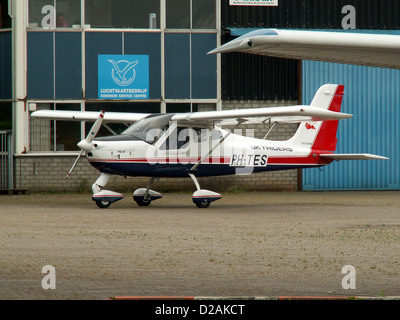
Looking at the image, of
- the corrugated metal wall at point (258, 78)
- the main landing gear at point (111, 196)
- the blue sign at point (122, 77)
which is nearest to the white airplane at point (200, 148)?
the main landing gear at point (111, 196)

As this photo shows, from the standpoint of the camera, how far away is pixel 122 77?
23.6 meters

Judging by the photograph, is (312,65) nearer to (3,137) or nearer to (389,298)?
(3,137)

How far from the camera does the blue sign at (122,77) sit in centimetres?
2359

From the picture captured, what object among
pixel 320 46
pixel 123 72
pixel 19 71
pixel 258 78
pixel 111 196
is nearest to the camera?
pixel 320 46

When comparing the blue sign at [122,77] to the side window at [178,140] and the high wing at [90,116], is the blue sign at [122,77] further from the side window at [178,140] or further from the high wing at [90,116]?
the side window at [178,140]

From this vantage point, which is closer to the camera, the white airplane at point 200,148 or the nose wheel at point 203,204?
the white airplane at point 200,148

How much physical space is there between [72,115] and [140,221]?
22.9ft

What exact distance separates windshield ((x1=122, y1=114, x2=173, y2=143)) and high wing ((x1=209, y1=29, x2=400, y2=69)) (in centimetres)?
1230

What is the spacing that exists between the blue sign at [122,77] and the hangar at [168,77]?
3 centimetres

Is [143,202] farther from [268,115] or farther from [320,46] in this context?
[320,46]

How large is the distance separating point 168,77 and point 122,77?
1.50m

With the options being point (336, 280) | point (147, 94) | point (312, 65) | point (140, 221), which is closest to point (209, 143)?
point (140, 221)

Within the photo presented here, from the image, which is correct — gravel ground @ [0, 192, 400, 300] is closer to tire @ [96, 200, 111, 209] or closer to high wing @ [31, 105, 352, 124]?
tire @ [96, 200, 111, 209]

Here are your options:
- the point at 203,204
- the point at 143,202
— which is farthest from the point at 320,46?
the point at 143,202
